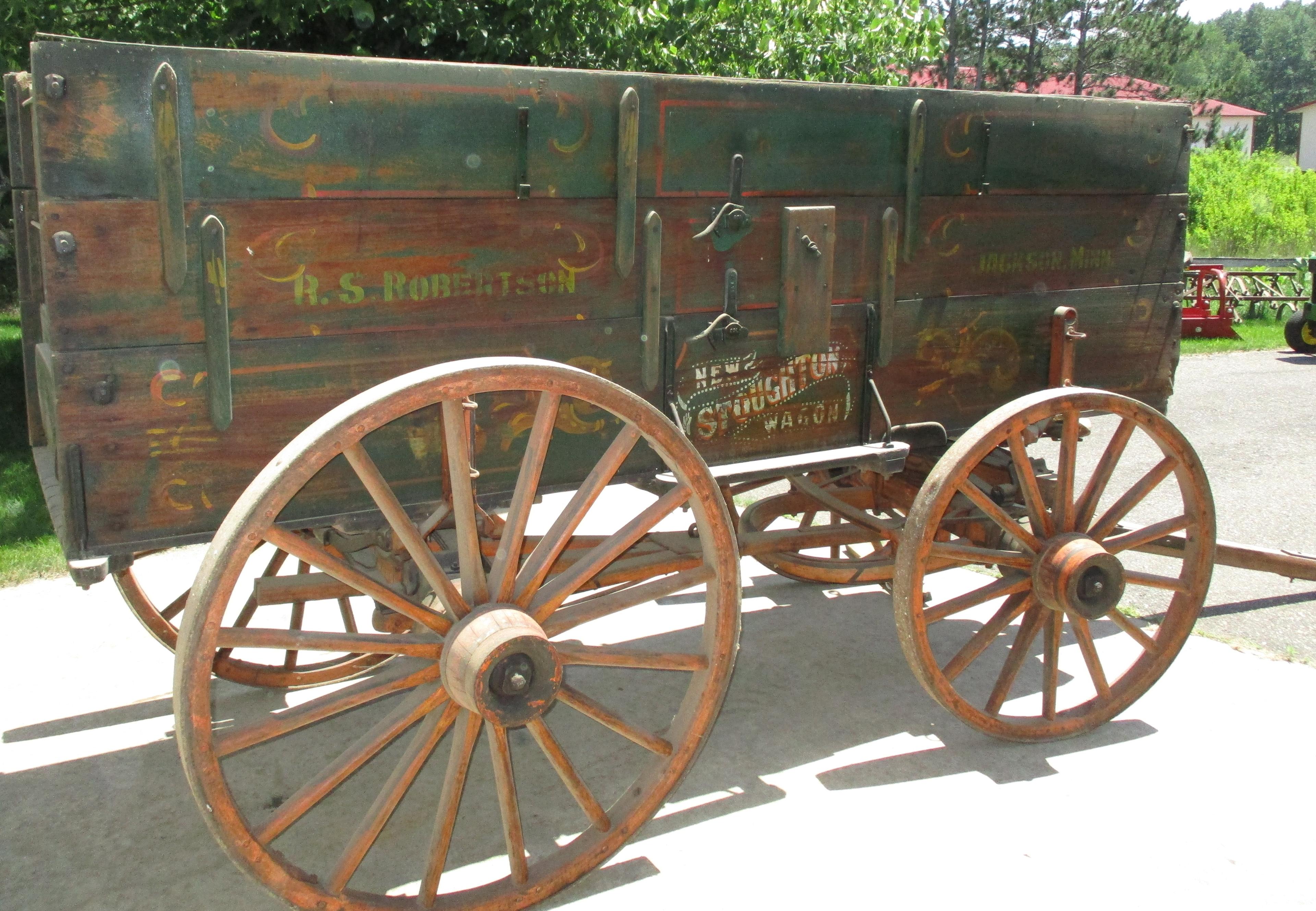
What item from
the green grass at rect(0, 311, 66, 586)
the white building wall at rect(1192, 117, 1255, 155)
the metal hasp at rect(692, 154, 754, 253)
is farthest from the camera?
the white building wall at rect(1192, 117, 1255, 155)

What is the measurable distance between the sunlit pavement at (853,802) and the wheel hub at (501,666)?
1.97ft

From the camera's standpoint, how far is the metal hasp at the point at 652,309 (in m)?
3.19

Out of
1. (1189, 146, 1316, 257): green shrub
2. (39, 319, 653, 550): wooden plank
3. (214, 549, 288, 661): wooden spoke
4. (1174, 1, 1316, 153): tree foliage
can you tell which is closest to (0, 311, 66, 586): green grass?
(214, 549, 288, 661): wooden spoke

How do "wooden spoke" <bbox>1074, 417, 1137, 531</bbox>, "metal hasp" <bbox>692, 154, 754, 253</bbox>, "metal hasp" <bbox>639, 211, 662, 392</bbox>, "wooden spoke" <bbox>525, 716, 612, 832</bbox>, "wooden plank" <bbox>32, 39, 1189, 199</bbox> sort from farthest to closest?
"wooden spoke" <bbox>1074, 417, 1137, 531</bbox>, "metal hasp" <bbox>692, 154, 754, 253</bbox>, "metal hasp" <bbox>639, 211, 662, 392</bbox>, "wooden spoke" <bbox>525, 716, 612, 832</bbox>, "wooden plank" <bbox>32, 39, 1189, 199</bbox>

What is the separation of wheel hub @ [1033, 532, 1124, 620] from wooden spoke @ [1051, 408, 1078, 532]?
59 mm

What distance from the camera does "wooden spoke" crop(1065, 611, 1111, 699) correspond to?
3609mm

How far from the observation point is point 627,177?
3104mm

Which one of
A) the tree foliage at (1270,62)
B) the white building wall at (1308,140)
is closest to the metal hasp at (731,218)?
the white building wall at (1308,140)

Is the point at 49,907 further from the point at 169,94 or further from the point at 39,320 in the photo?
the point at 169,94

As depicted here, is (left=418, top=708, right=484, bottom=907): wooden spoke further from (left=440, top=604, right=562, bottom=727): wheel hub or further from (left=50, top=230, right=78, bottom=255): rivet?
(left=50, top=230, right=78, bottom=255): rivet

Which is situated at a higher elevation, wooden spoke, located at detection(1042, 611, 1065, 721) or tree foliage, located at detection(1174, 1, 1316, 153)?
tree foliage, located at detection(1174, 1, 1316, 153)

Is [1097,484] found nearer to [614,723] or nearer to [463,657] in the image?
[614,723]

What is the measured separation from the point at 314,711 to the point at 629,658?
2.44ft

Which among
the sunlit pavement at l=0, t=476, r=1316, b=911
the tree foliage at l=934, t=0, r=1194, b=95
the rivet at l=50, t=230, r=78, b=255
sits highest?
the tree foliage at l=934, t=0, r=1194, b=95
